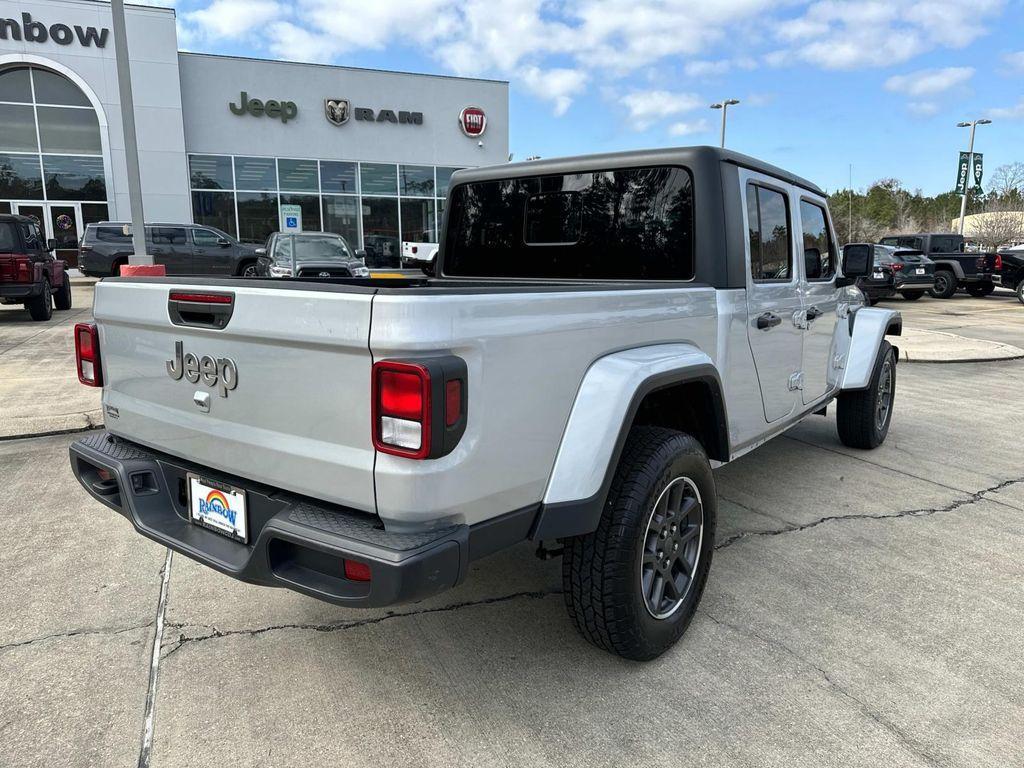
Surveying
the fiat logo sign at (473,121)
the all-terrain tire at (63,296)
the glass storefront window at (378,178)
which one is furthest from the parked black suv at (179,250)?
the fiat logo sign at (473,121)

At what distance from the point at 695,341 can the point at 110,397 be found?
2357mm

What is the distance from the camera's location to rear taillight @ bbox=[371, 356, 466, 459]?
1.85 m

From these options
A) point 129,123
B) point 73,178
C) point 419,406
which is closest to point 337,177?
point 73,178

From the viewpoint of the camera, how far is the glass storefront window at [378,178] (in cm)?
2583

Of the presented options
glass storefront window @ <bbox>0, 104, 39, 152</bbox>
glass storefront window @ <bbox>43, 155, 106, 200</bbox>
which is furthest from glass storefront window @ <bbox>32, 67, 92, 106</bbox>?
glass storefront window @ <bbox>43, 155, 106, 200</bbox>

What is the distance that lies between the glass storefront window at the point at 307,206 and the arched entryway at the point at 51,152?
A: 555cm

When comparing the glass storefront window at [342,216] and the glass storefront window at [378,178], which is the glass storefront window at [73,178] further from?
the glass storefront window at [378,178]

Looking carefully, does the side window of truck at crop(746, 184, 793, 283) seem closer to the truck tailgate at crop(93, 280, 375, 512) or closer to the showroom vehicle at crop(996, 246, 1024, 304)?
the truck tailgate at crop(93, 280, 375, 512)

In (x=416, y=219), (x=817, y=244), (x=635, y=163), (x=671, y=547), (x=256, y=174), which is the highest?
(x=256, y=174)

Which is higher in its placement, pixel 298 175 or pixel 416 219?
pixel 298 175

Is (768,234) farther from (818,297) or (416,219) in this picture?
(416,219)

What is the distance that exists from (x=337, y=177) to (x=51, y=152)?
29.0 ft

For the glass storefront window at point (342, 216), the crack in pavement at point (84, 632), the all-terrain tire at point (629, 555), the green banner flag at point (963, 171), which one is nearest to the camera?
the all-terrain tire at point (629, 555)

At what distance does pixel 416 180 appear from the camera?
26.6m
